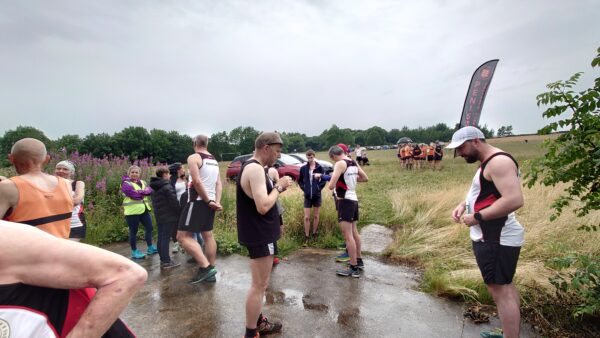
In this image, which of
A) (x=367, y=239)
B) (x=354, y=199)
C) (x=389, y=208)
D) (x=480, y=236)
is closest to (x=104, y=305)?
(x=480, y=236)

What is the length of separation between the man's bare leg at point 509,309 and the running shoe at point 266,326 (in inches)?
75.0

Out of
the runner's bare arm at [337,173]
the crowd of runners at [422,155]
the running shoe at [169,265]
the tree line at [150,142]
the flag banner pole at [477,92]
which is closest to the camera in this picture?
the runner's bare arm at [337,173]

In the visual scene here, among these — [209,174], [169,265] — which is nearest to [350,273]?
[209,174]

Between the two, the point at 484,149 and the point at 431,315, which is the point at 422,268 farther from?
the point at 484,149

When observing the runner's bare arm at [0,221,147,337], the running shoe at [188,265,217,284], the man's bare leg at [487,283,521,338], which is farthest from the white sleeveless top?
the man's bare leg at [487,283,521,338]

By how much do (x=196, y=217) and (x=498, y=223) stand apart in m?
3.33

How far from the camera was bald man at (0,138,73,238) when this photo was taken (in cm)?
231

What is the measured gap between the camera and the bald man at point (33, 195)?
7.59ft

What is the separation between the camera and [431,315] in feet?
10.2

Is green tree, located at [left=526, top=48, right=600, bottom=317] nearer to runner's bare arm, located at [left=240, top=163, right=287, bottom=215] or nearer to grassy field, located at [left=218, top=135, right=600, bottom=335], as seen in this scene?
grassy field, located at [left=218, top=135, right=600, bottom=335]

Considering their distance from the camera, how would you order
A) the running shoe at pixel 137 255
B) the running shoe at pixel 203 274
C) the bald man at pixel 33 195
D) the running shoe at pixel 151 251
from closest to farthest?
1. the bald man at pixel 33 195
2. the running shoe at pixel 203 274
3. the running shoe at pixel 137 255
4. the running shoe at pixel 151 251

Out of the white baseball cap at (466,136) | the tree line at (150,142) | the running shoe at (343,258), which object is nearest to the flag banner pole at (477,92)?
the running shoe at (343,258)

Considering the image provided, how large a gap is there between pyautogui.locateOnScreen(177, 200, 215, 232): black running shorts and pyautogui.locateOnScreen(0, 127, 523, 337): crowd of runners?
0.5 inches

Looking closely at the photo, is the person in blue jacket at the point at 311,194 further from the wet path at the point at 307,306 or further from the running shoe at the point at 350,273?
the running shoe at the point at 350,273
